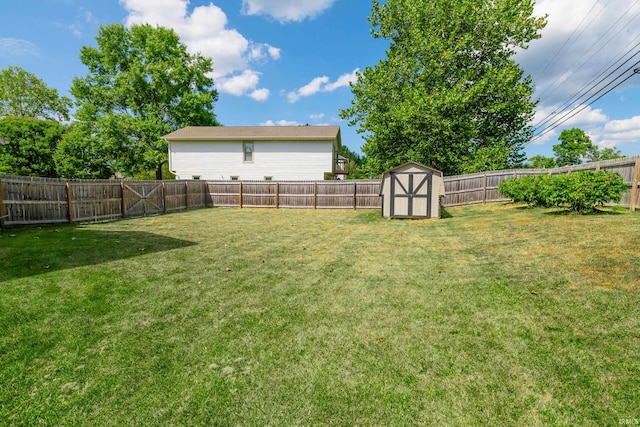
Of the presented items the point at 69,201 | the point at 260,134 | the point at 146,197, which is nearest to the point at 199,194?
the point at 146,197

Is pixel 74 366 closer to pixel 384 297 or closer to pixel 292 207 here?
pixel 384 297

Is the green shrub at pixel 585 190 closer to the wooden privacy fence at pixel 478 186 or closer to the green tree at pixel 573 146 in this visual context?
the wooden privacy fence at pixel 478 186

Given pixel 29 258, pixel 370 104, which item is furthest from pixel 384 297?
pixel 370 104

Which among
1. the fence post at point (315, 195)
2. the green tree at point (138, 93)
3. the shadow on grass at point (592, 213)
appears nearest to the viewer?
the shadow on grass at point (592, 213)

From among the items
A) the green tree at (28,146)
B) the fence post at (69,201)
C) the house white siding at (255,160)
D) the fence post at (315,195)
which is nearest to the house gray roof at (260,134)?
the house white siding at (255,160)

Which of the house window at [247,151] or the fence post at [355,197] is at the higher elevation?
Result: the house window at [247,151]

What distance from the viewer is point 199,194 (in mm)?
19594

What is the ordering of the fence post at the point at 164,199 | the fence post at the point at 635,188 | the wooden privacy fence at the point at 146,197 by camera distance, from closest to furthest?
the fence post at the point at 635,188, the wooden privacy fence at the point at 146,197, the fence post at the point at 164,199

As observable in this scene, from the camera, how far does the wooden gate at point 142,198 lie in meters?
13.4

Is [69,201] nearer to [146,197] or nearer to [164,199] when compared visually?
[146,197]

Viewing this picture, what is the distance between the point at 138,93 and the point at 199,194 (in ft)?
56.4

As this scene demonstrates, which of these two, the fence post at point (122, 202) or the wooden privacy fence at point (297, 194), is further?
the wooden privacy fence at point (297, 194)

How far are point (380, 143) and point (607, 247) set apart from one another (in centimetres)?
1849

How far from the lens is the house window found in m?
23.9
